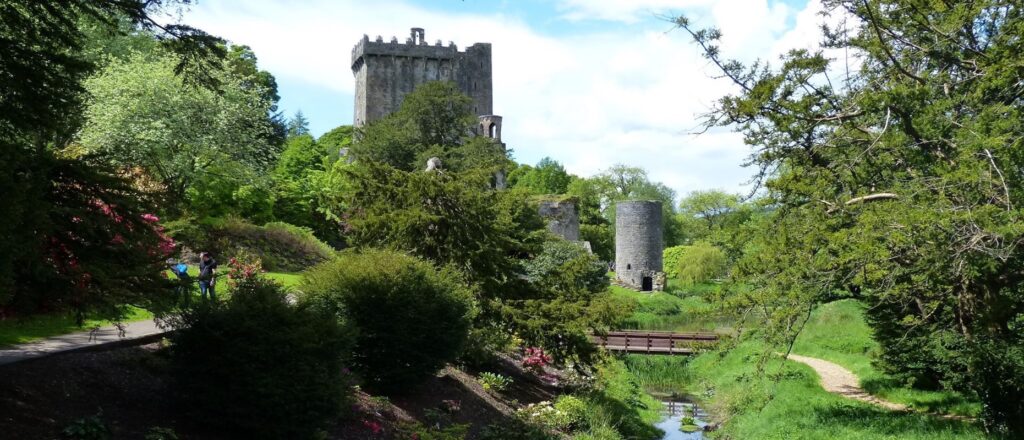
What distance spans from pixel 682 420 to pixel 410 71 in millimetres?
49364

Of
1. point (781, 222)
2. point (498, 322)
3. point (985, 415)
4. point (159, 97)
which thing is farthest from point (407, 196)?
point (159, 97)

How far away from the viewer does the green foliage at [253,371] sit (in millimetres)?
10250

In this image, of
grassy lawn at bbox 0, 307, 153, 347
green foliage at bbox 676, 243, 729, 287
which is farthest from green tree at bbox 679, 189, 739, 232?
grassy lawn at bbox 0, 307, 153, 347

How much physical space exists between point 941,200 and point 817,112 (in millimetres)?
2680

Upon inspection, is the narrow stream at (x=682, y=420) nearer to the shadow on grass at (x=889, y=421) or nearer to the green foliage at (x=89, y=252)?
the shadow on grass at (x=889, y=421)

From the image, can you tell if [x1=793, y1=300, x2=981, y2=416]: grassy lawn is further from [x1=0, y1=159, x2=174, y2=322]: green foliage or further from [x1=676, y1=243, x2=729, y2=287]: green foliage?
[x1=676, y1=243, x2=729, y2=287]: green foliage

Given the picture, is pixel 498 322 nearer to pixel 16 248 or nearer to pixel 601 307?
pixel 601 307

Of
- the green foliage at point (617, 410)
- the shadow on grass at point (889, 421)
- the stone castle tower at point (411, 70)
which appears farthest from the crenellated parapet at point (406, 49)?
the shadow on grass at point (889, 421)

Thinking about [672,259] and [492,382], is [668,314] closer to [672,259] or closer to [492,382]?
[672,259]

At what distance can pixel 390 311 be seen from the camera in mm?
15188

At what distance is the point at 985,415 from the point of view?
15.7 meters

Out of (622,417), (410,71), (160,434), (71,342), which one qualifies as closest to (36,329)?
(71,342)

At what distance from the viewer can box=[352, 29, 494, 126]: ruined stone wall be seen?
67.8 metres

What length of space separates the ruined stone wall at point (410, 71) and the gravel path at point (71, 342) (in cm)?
5392
